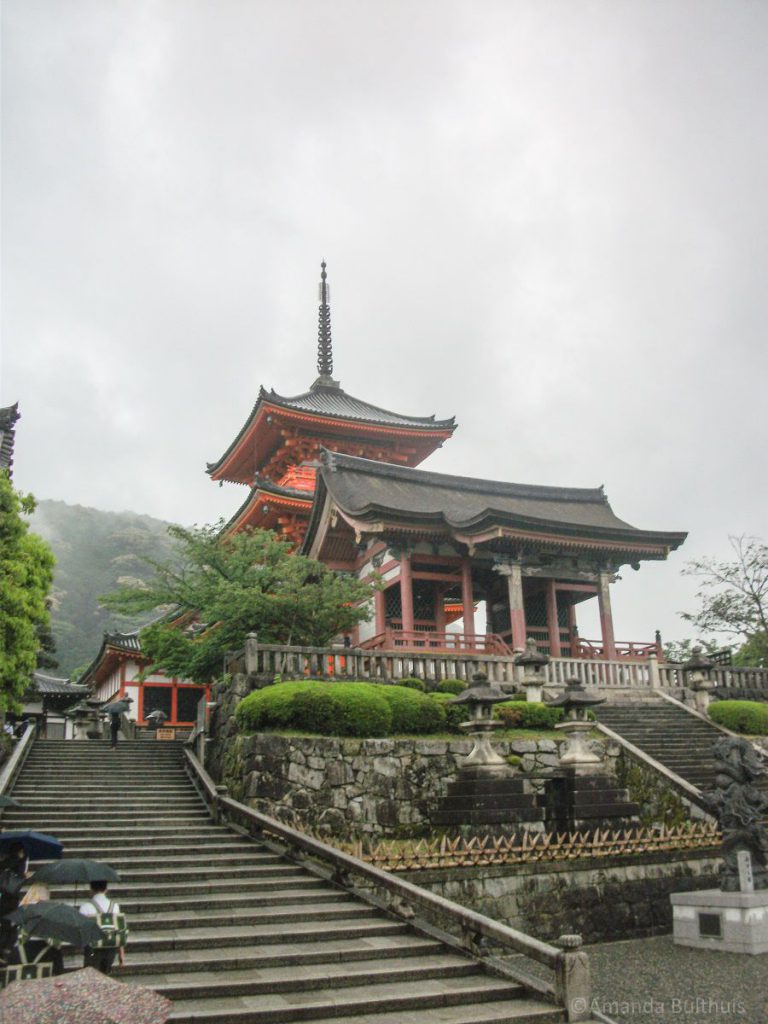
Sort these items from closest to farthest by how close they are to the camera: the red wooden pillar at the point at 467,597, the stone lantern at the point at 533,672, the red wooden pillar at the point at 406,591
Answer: the stone lantern at the point at 533,672, the red wooden pillar at the point at 406,591, the red wooden pillar at the point at 467,597

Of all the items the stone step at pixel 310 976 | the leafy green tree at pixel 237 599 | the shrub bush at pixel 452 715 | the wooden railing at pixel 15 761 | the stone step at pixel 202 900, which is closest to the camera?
the stone step at pixel 310 976

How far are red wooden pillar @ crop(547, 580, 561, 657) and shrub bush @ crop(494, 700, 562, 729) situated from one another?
26.2 ft

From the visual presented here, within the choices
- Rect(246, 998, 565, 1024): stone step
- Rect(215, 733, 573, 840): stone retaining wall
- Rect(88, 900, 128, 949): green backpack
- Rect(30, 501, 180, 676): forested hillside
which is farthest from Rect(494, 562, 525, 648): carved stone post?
Rect(30, 501, 180, 676): forested hillside

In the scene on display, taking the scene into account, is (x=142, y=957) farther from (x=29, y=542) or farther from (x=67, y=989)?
(x=29, y=542)

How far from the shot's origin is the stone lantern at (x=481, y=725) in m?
14.5

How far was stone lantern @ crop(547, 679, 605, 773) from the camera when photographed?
1501 cm

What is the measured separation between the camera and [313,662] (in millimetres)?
18094

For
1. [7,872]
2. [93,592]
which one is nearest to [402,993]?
[7,872]

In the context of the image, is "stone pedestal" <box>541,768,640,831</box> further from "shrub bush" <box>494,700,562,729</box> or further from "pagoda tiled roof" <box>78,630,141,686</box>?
"pagoda tiled roof" <box>78,630,141,686</box>

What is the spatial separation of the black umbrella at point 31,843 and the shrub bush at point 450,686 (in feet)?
37.5

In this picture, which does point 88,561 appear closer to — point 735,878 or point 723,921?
point 735,878

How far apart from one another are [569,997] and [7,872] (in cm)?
518

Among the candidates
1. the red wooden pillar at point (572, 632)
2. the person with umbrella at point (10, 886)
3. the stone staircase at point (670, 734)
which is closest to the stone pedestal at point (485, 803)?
the stone staircase at point (670, 734)

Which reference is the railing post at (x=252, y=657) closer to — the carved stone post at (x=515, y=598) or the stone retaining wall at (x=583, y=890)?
the stone retaining wall at (x=583, y=890)
